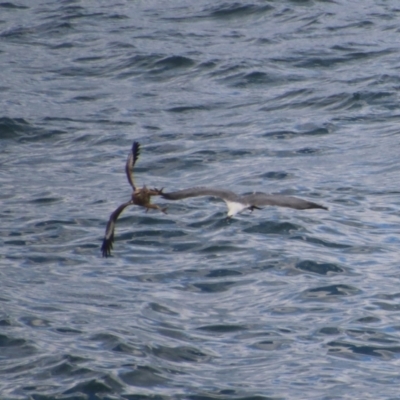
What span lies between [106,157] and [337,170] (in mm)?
2791

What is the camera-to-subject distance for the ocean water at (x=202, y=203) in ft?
28.6

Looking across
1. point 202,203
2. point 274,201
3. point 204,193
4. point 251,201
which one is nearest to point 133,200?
point 204,193

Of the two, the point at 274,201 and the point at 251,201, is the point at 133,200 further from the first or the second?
the point at 274,201

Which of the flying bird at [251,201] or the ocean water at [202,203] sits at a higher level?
the flying bird at [251,201]

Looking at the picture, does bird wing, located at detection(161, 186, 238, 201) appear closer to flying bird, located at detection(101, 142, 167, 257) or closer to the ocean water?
flying bird, located at detection(101, 142, 167, 257)

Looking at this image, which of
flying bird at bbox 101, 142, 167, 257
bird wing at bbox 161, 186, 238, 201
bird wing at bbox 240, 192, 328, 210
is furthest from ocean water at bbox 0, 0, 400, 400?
bird wing at bbox 240, 192, 328, 210

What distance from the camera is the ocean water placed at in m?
8.71

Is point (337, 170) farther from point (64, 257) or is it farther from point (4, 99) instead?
point (4, 99)

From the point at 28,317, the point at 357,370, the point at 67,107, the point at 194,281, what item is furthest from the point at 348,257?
the point at 67,107

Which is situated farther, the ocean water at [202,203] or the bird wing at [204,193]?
the ocean water at [202,203]

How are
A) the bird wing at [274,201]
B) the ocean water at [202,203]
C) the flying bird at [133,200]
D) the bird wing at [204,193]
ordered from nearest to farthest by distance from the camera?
the bird wing at [274,201]
the bird wing at [204,193]
the flying bird at [133,200]
the ocean water at [202,203]

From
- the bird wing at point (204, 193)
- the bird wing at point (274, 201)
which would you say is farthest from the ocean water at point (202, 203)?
the bird wing at point (274, 201)

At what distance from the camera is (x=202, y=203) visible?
40.8 ft

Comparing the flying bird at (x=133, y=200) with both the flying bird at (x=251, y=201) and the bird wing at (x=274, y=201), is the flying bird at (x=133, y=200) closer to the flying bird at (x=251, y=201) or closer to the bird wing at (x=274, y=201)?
the flying bird at (x=251, y=201)
